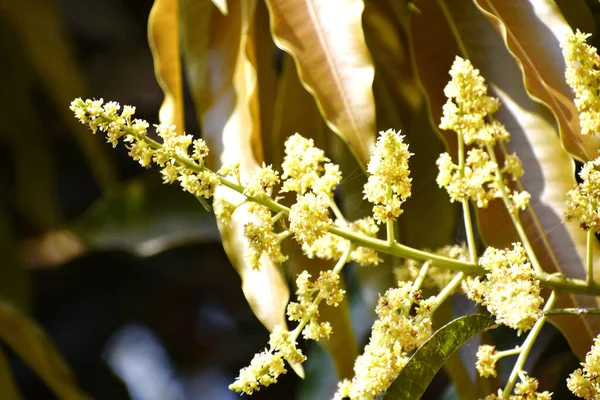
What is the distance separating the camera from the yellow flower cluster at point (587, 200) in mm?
385

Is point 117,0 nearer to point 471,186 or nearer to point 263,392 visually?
point 263,392

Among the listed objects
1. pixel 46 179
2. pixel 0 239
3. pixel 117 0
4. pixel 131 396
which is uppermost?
pixel 117 0

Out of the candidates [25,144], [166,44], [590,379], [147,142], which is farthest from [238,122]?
[25,144]

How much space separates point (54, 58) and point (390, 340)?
2.95 ft

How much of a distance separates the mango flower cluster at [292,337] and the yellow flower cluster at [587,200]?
126 millimetres

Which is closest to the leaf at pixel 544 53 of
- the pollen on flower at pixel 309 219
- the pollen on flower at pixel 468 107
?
the pollen on flower at pixel 468 107

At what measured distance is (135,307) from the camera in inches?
57.7

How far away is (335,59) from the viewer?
1.71 ft

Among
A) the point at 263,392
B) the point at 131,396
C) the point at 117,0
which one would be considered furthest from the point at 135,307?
the point at 117,0

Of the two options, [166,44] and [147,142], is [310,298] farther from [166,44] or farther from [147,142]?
[166,44]

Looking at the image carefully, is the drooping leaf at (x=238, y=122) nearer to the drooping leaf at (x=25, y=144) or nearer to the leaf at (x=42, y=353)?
the leaf at (x=42, y=353)

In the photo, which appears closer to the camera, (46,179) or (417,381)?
(417,381)

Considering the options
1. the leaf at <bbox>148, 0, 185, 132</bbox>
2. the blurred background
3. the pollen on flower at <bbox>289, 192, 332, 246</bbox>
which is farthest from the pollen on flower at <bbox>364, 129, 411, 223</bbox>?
the blurred background

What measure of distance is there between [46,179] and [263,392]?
1.64 feet
